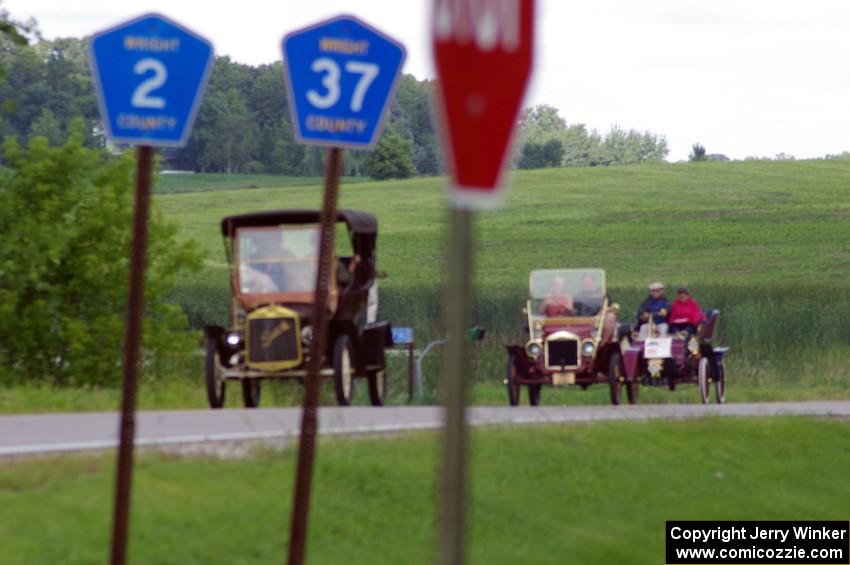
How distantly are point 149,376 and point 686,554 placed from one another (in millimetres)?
17988

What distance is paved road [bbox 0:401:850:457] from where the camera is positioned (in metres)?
13.2

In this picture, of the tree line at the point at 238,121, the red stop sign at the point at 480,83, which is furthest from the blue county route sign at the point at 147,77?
the tree line at the point at 238,121

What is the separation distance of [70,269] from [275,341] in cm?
1110

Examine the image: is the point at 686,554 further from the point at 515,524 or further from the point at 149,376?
the point at 149,376

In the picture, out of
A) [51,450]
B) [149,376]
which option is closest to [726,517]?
[51,450]

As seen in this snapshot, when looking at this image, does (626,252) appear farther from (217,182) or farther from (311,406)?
(311,406)

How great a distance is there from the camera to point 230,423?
1568cm

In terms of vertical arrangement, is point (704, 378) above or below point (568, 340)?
below

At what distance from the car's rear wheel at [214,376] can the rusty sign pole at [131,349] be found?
1248cm

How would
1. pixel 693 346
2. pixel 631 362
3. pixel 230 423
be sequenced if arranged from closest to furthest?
pixel 230 423, pixel 631 362, pixel 693 346

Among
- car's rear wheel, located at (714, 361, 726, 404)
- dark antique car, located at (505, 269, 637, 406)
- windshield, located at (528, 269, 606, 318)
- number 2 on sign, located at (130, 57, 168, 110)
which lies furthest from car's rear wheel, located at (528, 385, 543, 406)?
number 2 on sign, located at (130, 57, 168, 110)

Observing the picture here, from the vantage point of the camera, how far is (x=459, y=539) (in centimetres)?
416

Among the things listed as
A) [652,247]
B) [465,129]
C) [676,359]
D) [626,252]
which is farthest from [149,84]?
[652,247]

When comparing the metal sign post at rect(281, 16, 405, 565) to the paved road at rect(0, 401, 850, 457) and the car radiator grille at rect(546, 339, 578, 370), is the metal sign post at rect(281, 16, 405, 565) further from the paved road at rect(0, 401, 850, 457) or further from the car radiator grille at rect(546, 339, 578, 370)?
the car radiator grille at rect(546, 339, 578, 370)
